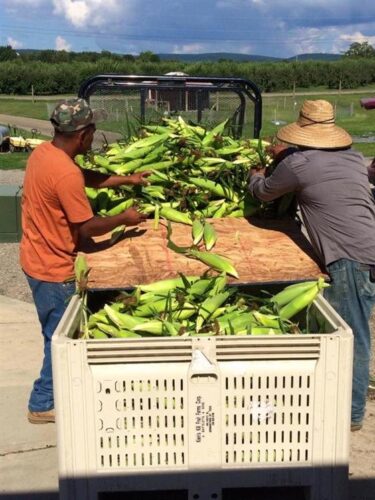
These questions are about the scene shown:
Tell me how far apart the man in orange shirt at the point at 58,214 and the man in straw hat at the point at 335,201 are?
0.93 metres

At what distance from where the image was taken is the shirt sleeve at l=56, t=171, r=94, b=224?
349 cm

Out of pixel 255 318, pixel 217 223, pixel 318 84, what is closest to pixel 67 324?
pixel 255 318

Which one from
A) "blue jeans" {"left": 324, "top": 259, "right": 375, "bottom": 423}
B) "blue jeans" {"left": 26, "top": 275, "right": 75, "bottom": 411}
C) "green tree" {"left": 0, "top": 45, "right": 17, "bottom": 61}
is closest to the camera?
"blue jeans" {"left": 324, "top": 259, "right": 375, "bottom": 423}

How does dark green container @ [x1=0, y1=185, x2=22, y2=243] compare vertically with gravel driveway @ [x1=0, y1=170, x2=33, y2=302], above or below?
above

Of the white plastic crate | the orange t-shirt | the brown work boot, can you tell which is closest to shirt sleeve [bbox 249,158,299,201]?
the orange t-shirt

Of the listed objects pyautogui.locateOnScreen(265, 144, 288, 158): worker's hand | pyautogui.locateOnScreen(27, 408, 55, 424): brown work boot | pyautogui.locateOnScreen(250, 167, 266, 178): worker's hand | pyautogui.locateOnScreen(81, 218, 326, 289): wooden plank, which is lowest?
pyautogui.locateOnScreen(27, 408, 55, 424): brown work boot

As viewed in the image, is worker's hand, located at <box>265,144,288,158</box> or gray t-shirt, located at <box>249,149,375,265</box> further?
worker's hand, located at <box>265,144,288,158</box>

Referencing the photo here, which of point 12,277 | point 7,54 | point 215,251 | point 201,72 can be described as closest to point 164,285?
point 215,251

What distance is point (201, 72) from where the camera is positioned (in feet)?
186

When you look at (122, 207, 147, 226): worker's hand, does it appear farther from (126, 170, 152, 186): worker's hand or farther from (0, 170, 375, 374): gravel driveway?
(0, 170, 375, 374): gravel driveway

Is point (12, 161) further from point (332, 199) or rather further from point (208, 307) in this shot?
point (208, 307)

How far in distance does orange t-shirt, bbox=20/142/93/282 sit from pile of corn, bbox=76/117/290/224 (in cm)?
60

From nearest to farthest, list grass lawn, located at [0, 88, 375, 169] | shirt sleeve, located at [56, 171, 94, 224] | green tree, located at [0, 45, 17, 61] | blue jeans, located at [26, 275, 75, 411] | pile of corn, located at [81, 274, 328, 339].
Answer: pile of corn, located at [81, 274, 328, 339]
shirt sleeve, located at [56, 171, 94, 224]
blue jeans, located at [26, 275, 75, 411]
grass lawn, located at [0, 88, 375, 169]
green tree, located at [0, 45, 17, 61]

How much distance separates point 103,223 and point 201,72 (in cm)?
5513
